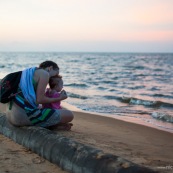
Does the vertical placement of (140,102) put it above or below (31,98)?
below

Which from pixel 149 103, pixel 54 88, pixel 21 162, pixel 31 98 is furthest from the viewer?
pixel 149 103

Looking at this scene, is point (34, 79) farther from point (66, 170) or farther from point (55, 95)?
point (66, 170)

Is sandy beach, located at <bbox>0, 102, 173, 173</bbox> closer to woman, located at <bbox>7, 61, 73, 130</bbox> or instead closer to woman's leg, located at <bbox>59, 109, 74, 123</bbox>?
woman's leg, located at <bbox>59, 109, 74, 123</bbox>

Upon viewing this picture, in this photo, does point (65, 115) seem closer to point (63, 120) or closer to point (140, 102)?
point (63, 120)

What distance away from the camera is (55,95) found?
16.9 feet

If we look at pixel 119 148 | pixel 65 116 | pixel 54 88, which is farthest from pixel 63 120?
pixel 119 148

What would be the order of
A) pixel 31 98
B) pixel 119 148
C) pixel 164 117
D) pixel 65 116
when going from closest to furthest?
pixel 119 148 → pixel 31 98 → pixel 65 116 → pixel 164 117

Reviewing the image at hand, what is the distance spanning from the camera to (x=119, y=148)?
433 cm

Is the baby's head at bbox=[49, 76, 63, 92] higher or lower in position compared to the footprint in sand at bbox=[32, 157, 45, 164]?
higher

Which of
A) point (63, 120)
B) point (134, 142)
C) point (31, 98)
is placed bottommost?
point (134, 142)

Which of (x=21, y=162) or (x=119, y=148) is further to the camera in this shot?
(x=119, y=148)

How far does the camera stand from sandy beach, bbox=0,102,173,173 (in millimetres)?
3479

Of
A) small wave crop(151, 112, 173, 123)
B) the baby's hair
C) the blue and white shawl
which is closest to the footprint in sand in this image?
the blue and white shawl

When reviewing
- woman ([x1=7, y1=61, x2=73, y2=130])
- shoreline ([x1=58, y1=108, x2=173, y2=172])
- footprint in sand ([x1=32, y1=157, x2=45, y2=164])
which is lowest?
shoreline ([x1=58, y1=108, x2=173, y2=172])
